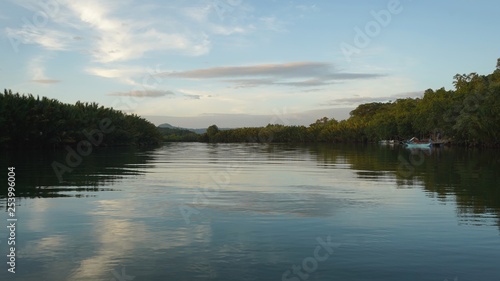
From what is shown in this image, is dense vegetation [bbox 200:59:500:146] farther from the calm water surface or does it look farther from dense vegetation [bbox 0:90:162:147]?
dense vegetation [bbox 0:90:162:147]

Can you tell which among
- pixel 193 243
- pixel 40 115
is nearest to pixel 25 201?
pixel 193 243

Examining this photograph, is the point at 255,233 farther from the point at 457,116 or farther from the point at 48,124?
the point at 457,116

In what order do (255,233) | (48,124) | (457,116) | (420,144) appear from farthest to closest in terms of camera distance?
(420,144) → (457,116) → (48,124) → (255,233)

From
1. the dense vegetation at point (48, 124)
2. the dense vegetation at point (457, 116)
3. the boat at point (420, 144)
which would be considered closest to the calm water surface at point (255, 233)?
the dense vegetation at point (48, 124)

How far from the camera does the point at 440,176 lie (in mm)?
30562

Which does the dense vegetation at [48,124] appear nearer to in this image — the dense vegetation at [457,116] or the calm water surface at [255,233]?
the calm water surface at [255,233]

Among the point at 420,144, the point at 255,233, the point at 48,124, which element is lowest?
the point at 255,233

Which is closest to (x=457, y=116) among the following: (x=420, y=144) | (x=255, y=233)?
(x=420, y=144)

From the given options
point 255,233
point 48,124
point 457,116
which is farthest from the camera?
point 457,116

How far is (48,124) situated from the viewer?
261 ft

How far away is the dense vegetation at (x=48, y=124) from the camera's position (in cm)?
7131

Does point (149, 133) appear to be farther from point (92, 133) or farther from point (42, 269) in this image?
point (42, 269)

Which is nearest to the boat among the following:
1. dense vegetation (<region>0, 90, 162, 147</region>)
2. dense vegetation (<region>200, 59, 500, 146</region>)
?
dense vegetation (<region>200, 59, 500, 146</region>)

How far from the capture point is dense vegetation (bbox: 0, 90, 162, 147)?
71.3 metres
